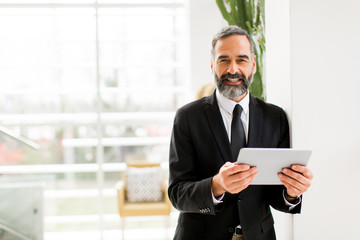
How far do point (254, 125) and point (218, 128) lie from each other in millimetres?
140

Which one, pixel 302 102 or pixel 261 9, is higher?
pixel 261 9

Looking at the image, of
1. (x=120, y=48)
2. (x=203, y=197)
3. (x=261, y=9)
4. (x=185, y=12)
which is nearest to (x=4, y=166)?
(x=120, y=48)

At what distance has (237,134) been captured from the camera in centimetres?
159

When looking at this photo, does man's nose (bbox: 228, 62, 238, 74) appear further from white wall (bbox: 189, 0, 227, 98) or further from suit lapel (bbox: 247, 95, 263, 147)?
white wall (bbox: 189, 0, 227, 98)

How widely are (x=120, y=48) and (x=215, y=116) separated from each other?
153 inches

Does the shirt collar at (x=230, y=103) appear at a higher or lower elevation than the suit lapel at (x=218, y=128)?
higher

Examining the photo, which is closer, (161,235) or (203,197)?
(203,197)

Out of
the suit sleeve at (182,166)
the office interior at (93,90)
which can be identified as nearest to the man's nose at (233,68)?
the suit sleeve at (182,166)

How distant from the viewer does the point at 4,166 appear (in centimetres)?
514

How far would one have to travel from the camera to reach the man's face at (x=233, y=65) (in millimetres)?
1527

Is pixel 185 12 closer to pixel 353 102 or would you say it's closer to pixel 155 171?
pixel 155 171

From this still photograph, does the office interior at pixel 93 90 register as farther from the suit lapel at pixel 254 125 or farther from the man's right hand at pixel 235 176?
the man's right hand at pixel 235 176

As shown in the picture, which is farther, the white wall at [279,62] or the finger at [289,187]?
the white wall at [279,62]

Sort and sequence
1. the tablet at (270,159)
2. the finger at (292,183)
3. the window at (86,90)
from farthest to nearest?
the window at (86,90), the finger at (292,183), the tablet at (270,159)
